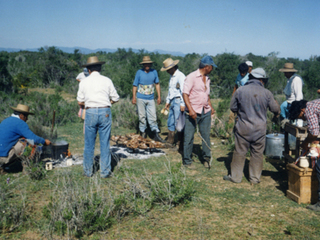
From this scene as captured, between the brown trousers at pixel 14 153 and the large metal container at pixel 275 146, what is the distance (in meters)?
5.00

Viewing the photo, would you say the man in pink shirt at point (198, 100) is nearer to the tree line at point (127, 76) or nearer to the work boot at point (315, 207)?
the work boot at point (315, 207)

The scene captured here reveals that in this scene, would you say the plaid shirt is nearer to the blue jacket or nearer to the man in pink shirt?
the man in pink shirt

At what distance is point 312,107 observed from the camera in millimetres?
4297

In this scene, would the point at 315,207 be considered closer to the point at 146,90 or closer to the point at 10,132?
the point at 146,90

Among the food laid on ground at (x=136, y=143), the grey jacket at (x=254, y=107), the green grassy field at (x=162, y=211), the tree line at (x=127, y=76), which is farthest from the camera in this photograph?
the tree line at (x=127, y=76)

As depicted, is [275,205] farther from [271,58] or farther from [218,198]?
[271,58]

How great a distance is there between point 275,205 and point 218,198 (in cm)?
86

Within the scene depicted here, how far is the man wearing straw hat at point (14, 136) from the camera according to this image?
552 centimetres

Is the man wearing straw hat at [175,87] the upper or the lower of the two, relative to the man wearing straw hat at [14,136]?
upper

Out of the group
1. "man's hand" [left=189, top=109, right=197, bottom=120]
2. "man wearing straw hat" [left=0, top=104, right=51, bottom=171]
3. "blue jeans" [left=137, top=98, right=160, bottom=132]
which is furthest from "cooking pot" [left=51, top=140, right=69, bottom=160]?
"man's hand" [left=189, top=109, right=197, bottom=120]

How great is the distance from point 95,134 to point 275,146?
3734 mm

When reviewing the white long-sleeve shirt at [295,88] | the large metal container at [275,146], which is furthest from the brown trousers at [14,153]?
the white long-sleeve shirt at [295,88]

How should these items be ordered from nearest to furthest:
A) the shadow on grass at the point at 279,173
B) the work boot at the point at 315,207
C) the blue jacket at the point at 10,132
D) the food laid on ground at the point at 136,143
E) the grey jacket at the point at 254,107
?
→ the work boot at the point at 315,207 < the grey jacket at the point at 254,107 < the shadow on grass at the point at 279,173 < the blue jacket at the point at 10,132 < the food laid on ground at the point at 136,143

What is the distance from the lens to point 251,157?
5.30 meters
